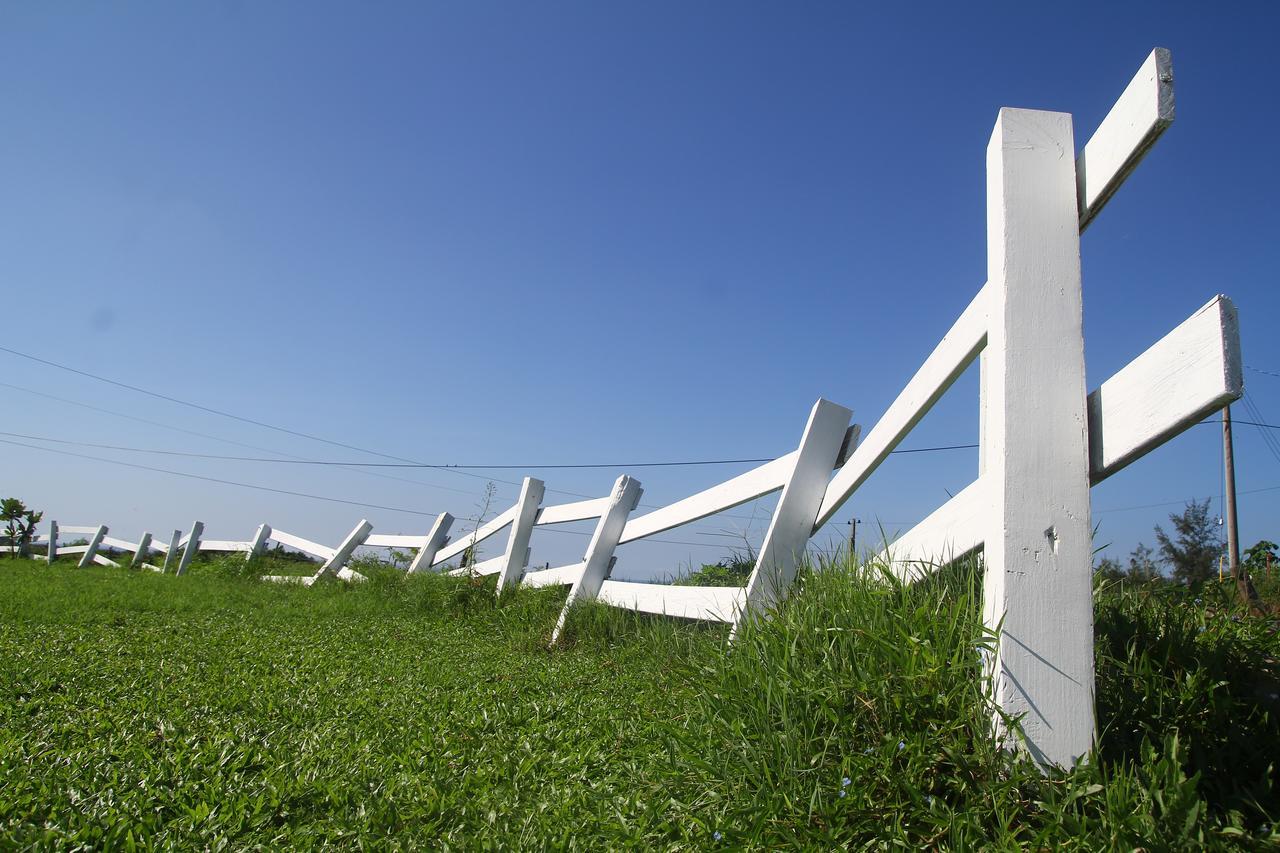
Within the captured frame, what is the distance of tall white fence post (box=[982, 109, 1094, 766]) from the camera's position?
1737 millimetres

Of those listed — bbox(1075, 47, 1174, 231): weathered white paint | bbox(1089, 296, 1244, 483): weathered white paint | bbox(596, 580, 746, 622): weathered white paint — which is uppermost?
bbox(1075, 47, 1174, 231): weathered white paint

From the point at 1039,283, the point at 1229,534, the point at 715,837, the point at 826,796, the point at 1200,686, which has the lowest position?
the point at 715,837

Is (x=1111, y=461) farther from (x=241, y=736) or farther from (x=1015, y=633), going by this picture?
(x=241, y=736)

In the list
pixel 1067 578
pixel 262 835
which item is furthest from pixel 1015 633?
pixel 262 835

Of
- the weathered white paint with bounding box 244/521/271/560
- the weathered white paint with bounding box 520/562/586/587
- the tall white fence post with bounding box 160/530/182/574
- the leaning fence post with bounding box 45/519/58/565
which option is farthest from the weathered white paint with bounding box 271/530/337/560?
the leaning fence post with bounding box 45/519/58/565

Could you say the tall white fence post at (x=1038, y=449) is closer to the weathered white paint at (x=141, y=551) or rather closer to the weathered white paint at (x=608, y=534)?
the weathered white paint at (x=608, y=534)

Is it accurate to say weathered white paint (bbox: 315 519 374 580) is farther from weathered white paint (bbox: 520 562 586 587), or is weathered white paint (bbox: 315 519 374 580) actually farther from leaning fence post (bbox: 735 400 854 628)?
leaning fence post (bbox: 735 400 854 628)

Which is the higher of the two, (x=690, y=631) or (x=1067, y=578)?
(x=1067, y=578)

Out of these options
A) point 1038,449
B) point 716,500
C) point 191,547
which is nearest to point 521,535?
point 716,500

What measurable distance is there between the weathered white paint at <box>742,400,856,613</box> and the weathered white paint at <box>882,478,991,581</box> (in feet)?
2.17

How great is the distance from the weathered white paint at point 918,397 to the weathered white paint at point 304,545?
33.7 feet

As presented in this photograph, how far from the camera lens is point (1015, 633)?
177 centimetres

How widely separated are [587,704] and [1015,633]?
1.92 metres

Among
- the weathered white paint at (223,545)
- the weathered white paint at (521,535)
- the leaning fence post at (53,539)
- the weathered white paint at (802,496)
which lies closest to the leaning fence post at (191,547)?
the weathered white paint at (223,545)
